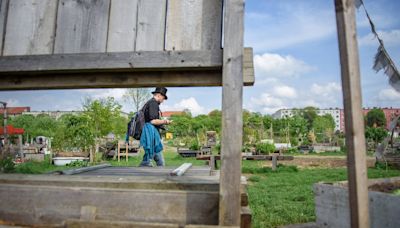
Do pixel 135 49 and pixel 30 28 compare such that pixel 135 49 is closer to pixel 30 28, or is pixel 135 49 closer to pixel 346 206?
pixel 30 28

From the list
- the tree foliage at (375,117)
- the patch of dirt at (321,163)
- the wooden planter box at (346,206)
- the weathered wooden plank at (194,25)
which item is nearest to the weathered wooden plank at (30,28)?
the weathered wooden plank at (194,25)

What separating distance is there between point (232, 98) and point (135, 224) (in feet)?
2.57

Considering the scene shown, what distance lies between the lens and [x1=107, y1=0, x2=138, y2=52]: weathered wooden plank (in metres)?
1.84

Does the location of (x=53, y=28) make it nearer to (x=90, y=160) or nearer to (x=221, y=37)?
(x=221, y=37)

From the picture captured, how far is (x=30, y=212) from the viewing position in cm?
179

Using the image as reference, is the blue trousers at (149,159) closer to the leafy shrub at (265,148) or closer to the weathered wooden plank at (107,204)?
the weathered wooden plank at (107,204)

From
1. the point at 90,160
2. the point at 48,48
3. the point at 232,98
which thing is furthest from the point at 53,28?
the point at 90,160

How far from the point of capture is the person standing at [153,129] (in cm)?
532

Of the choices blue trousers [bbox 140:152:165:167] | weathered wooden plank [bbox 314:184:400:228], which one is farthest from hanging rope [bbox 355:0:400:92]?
blue trousers [bbox 140:152:165:167]

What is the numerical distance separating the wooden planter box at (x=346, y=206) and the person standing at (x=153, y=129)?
293 cm

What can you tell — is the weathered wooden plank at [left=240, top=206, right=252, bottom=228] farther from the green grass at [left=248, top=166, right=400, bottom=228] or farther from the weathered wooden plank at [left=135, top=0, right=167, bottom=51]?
the green grass at [left=248, top=166, right=400, bottom=228]

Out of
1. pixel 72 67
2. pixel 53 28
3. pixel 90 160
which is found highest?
pixel 53 28

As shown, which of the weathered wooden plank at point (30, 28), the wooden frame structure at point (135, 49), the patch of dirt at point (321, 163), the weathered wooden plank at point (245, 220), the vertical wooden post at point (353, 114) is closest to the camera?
the vertical wooden post at point (353, 114)

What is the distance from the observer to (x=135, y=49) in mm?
1814
